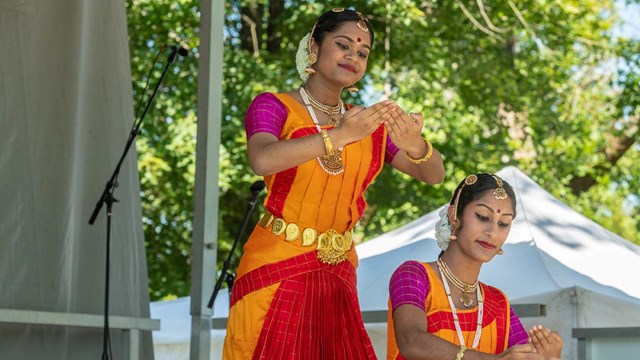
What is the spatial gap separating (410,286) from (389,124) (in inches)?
21.0

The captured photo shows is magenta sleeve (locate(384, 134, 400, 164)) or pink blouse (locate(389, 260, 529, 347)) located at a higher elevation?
magenta sleeve (locate(384, 134, 400, 164))

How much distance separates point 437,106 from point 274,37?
91.7 inches

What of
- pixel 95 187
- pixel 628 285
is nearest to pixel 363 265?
pixel 628 285

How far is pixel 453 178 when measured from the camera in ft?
41.9

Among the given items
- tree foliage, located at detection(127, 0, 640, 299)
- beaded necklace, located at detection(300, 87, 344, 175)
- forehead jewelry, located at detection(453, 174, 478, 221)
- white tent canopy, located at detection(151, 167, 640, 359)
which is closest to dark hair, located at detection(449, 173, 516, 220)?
forehead jewelry, located at detection(453, 174, 478, 221)

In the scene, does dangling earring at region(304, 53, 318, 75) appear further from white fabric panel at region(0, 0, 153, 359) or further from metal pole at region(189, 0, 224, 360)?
white fabric panel at region(0, 0, 153, 359)

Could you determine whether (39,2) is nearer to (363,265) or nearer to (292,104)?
(292,104)

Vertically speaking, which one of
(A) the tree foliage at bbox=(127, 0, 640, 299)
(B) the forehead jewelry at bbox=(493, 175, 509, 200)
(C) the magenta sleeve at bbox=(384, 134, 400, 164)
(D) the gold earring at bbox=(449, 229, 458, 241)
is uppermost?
(A) the tree foliage at bbox=(127, 0, 640, 299)

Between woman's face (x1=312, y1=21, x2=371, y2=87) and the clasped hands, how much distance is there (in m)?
0.21

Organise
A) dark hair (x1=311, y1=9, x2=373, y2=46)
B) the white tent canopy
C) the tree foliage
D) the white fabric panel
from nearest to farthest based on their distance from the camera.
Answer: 1. dark hair (x1=311, y1=9, x2=373, y2=46)
2. the white fabric panel
3. the white tent canopy
4. the tree foliage

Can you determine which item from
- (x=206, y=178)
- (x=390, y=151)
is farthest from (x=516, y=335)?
(x=206, y=178)

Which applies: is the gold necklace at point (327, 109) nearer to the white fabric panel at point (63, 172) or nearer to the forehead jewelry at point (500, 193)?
the forehead jewelry at point (500, 193)

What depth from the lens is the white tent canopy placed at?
5.50 meters

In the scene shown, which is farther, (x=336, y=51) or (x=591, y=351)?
(x=591, y=351)
